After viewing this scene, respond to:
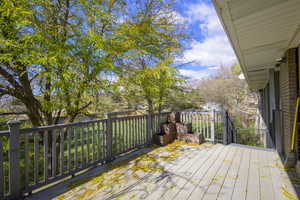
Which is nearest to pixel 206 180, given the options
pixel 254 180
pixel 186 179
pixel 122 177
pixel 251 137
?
pixel 186 179

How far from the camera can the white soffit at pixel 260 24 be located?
1.68 m

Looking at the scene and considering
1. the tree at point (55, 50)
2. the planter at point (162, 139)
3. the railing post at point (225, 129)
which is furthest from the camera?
the planter at point (162, 139)

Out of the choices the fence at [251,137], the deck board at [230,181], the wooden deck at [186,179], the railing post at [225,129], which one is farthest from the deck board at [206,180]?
the fence at [251,137]

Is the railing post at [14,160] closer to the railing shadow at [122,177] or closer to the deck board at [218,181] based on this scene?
the railing shadow at [122,177]

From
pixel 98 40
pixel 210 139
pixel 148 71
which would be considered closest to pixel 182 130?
pixel 210 139

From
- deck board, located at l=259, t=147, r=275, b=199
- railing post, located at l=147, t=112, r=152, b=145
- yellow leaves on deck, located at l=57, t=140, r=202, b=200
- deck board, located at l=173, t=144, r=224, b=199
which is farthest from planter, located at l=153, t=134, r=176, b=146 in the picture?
deck board, located at l=259, t=147, r=275, b=199

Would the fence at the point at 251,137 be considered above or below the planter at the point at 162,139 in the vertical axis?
below

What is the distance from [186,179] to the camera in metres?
2.58

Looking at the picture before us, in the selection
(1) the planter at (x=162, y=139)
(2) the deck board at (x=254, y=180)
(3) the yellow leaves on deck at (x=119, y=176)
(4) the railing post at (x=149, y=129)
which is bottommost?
(3) the yellow leaves on deck at (x=119, y=176)

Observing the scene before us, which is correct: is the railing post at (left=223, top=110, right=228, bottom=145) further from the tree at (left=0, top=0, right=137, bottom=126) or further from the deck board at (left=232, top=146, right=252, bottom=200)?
the tree at (left=0, top=0, right=137, bottom=126)

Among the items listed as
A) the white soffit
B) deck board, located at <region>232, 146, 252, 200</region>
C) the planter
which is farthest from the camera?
the planter

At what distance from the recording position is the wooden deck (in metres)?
2.18

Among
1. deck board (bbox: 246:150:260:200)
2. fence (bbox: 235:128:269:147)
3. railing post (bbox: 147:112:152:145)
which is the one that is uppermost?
railing post (bbox: 147:112:152:145)

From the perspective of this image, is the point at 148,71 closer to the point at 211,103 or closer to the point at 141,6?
the point at 141,6
